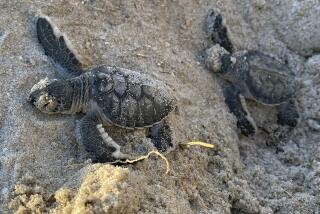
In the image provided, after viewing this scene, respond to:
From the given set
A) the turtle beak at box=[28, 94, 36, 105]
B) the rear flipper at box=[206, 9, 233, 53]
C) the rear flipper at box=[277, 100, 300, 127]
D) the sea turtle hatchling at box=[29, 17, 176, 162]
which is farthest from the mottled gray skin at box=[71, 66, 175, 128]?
the rear flipper at box=[277, 100, 300, 127]

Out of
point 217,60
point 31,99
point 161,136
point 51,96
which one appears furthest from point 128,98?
point 217,60

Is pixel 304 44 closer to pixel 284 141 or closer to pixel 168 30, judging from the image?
pixel 284 141

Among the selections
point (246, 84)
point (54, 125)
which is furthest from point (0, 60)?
point (246, 84)

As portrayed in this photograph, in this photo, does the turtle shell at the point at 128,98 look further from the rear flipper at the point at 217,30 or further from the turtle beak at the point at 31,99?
the rear flipper at the point at 217,30

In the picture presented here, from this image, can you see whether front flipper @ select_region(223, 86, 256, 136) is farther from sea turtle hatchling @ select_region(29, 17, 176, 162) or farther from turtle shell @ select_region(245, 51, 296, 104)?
sea turtle hatchling @ select_region(29, 17, 176, 162)

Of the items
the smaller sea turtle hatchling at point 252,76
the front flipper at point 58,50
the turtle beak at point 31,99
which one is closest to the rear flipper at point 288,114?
the smaller sea turtle hatchling at point 252,76

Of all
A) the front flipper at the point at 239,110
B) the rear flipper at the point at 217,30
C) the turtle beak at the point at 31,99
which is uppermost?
the rear flipper at the point at 217,30

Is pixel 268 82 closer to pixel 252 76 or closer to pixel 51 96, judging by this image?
pixel 252 76
